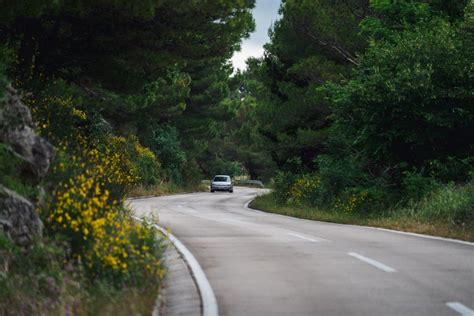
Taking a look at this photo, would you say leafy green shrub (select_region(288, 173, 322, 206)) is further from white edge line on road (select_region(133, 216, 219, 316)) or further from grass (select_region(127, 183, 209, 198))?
white edge line on road (select_region(133, 216, 219, 316))

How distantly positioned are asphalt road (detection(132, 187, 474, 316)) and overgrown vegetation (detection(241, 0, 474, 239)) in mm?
3055

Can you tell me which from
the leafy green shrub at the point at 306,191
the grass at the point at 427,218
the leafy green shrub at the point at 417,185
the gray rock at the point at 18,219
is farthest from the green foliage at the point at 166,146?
the gray rock at the point at 18,219

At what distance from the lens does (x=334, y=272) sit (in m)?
10.1

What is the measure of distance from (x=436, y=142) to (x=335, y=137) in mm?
6983

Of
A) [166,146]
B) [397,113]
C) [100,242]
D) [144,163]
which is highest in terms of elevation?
[166,146]

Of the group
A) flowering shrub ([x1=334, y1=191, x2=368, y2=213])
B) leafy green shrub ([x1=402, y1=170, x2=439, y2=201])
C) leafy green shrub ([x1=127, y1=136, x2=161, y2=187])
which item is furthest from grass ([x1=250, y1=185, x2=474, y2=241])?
leafy green shrub ([x1=127, y1=136, x2=161, y2=187])

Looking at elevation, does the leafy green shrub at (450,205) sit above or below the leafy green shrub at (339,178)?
below

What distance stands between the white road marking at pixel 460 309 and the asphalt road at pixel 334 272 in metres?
0.01

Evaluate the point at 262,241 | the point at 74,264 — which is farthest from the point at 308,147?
the point at 74,264

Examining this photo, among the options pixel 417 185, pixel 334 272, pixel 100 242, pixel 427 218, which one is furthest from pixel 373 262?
pixel 417 185

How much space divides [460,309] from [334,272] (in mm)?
2718

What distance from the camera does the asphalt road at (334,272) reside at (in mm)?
7801

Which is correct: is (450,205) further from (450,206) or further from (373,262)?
(373,262)

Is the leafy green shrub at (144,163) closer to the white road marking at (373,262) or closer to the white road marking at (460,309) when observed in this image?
the white road marking at (373,262)
